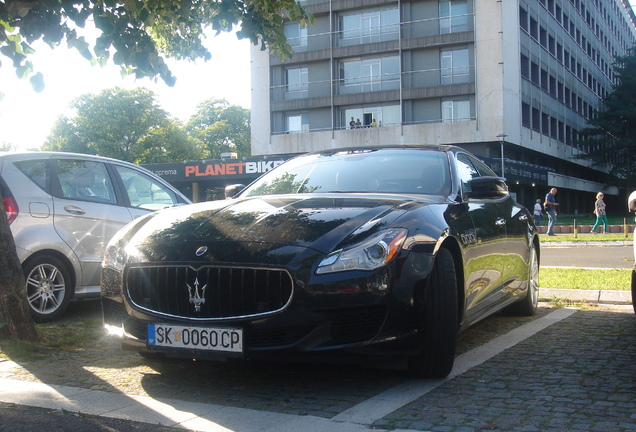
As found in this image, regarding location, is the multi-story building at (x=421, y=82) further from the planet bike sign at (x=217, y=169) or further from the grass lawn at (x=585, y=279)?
the grass lawn at (x=585, y=279)

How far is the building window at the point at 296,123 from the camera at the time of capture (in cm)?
4616

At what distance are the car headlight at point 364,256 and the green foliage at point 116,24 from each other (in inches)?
135

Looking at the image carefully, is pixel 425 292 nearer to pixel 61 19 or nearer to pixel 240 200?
pixel 240 200

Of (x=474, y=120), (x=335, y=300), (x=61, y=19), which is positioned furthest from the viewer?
(x=474, y=120)

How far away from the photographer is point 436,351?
403 centimetres

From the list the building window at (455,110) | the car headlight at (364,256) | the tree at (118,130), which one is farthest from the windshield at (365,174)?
the tree at (118,130)

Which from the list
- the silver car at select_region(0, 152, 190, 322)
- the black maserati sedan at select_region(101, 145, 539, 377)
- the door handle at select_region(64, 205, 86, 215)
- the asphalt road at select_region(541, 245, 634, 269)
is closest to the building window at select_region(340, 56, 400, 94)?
the asphalt road at select_region(541, 245, 634, 269)

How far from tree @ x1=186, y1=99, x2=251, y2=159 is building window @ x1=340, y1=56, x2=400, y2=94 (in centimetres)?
2999

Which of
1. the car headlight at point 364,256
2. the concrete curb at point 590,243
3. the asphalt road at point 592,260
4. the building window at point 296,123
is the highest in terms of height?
the building window at point 296,123

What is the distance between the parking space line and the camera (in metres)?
3.48

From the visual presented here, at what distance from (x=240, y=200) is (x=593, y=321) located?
348 centimetres

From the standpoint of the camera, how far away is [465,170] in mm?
5730

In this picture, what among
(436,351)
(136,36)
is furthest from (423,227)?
(136,36)

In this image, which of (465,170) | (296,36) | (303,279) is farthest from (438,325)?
(296,36)
